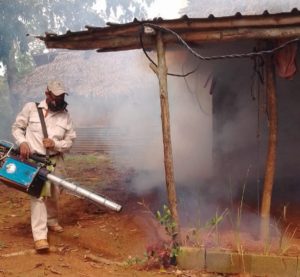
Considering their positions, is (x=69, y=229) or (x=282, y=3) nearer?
(x=69, y=229)

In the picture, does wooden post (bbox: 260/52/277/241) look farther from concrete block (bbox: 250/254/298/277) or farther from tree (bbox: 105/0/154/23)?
tree (bbox: 105/0/154/23)

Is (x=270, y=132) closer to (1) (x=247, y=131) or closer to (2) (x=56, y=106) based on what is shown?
(2) (x=56, y=106)

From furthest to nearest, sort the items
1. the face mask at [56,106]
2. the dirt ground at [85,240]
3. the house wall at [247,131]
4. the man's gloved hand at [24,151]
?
the house wall at [247,131] < the face mask at [56,106] < the man's gloved hand at [24,151] < the dirt ground at [85,240]

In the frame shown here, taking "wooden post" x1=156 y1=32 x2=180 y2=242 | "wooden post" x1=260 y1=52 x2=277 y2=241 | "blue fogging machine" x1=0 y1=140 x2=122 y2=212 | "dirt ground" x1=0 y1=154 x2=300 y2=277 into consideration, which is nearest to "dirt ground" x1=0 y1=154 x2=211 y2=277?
"dirt ground" x1=0 y1=154 x2=300 y2=277

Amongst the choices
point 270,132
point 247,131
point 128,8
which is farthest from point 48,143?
point 128,8

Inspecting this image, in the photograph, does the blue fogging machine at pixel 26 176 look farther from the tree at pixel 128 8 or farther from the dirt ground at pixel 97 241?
the tree at pixel 128 8

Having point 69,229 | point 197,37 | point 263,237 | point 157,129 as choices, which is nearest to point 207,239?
point 263,237

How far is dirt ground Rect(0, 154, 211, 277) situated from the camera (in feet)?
15.1

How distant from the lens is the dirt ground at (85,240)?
461 centimetres

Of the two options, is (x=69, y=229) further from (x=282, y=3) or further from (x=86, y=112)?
(x=86, y=112)

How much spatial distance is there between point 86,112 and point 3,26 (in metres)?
5.56

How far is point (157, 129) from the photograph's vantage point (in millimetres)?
14453

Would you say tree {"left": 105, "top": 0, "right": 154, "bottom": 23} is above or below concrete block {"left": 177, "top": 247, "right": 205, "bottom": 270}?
above

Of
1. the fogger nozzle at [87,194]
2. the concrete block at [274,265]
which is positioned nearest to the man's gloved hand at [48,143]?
the fogger nozzle at [87,194]
